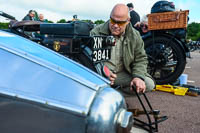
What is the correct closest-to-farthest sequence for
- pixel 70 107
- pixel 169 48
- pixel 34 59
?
pixel 70 107, pixel 34 59, pixel 169 48

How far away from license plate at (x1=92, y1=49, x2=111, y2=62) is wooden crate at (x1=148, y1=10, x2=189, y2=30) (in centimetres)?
197

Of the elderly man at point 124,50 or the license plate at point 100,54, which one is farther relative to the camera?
the elderly man at point 124,50

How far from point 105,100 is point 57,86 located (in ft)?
0.62

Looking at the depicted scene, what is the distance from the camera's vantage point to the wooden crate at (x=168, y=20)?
3564 mm

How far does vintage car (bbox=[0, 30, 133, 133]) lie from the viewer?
72 centimetres

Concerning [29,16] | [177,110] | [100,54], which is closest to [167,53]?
[177,110]

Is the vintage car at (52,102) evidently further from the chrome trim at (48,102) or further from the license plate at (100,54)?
the license plate at (100,54)

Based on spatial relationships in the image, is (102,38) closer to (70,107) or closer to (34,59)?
(34,59)

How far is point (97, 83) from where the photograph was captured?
861 mm

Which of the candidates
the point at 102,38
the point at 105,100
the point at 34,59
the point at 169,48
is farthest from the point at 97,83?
the point at 169,48

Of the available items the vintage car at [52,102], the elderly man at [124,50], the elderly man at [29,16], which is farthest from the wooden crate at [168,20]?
the elderly man at [29,16]

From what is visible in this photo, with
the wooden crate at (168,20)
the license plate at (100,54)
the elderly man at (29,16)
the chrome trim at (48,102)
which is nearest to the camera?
the chrome trim at (48,102)

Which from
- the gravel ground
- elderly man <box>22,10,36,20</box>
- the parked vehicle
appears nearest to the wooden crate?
the parked vehicle

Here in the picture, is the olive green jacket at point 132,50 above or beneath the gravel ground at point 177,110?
above
